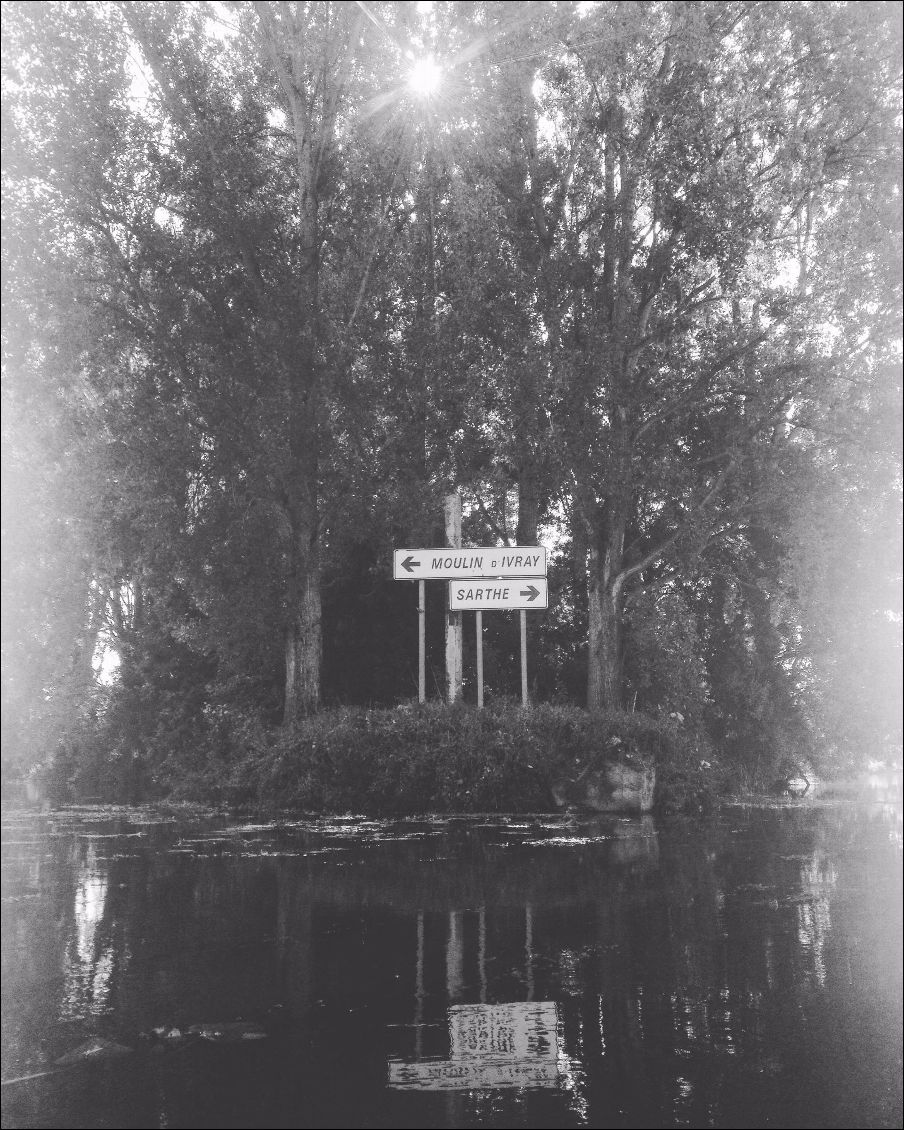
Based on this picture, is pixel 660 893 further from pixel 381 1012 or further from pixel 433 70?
pixel 433 70

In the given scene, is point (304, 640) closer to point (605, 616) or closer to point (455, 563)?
point (455, 563)

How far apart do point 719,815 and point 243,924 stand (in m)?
8.74

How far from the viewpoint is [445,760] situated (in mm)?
13656

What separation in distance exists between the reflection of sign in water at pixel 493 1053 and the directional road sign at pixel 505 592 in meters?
12.4

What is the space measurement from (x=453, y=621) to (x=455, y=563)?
3.50 feet

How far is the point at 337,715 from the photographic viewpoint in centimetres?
1538

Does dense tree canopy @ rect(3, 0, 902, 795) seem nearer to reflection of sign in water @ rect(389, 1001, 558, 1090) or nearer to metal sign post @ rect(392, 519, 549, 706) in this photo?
metal sign post @ rect(392, 519, 549, 706)

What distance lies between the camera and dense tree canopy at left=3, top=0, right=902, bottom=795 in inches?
611

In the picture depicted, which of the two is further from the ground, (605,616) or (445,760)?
(605,616)

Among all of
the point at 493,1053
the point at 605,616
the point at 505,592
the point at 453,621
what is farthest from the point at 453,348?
the point at 493,1053

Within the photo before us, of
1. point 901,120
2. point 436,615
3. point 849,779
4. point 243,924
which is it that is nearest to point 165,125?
point 436,615

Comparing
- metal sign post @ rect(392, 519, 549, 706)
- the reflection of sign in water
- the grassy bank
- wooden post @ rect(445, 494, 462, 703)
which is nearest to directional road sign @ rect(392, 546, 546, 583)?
metal sign post @ rect(392, 519, 549, 706)

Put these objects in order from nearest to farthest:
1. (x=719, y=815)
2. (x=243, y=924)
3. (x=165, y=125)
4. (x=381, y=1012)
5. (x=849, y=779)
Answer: (x=381, y=1012)
(x=243, y=924)
(x=719, y=815)
(x=165, y=125)
(x=849, y=779)

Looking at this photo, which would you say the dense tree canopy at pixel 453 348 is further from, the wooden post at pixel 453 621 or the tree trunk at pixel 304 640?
the wooden post at pixel 453 621
